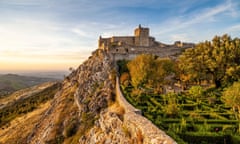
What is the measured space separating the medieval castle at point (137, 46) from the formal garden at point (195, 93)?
543 inches

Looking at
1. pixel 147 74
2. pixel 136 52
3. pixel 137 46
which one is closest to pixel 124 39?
pixel 137 46

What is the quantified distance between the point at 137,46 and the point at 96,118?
2035 inches

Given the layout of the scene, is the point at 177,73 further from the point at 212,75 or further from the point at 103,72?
the point at 103,72

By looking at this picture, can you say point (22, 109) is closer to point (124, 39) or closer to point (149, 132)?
point (124, 39)

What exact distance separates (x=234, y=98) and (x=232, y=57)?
23955 mm

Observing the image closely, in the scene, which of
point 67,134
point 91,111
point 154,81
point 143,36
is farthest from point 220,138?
point 143,36

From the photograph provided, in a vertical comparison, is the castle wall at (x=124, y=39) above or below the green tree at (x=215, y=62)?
above

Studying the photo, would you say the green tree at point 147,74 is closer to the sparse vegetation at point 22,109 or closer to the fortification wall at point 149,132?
the fortification wall at point 149,132

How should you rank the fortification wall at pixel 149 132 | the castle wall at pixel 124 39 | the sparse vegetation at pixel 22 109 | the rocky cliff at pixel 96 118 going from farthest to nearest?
the sparse vegetation at pixel 22 109 < the castle wall at pixel 124 39 < the rocky cliff at pixel 96 118 < the fortification wall at pixel 149 132

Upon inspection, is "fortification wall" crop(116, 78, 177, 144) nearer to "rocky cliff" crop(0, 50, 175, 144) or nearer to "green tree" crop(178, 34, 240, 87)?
"rocky cliff" crop(0, 50, 175, 144)

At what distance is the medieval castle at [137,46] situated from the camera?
82275mm

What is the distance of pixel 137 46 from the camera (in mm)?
88625

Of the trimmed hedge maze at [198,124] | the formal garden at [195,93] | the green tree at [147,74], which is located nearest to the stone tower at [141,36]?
the formal garden at [195,93]

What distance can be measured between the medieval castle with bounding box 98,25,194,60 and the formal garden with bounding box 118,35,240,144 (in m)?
13.8
